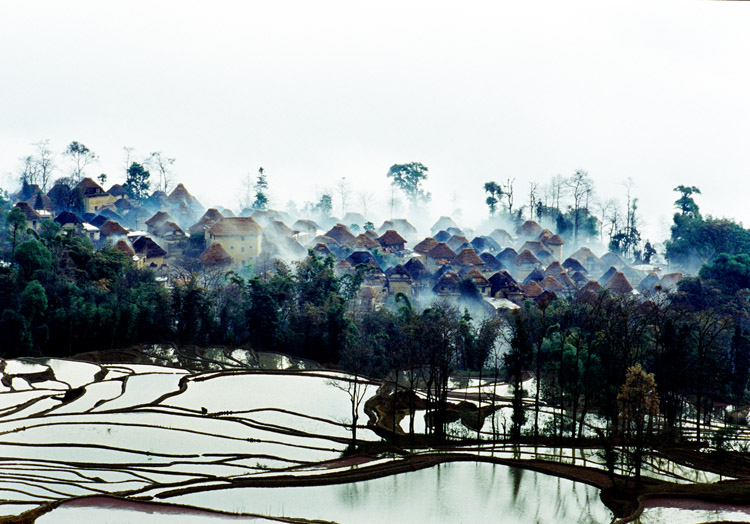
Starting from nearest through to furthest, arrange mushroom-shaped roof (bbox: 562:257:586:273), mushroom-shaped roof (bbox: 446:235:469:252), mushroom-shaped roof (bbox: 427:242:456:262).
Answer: mushroom-shaped roof (bbox: 427:242:456:262) → mushroom-shaped roof (bbox: 562:257:586:273) → mushroom-shaped roof (bbox: 446:235:469:252)

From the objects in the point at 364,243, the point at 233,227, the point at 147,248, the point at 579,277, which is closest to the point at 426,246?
the point at 364,243

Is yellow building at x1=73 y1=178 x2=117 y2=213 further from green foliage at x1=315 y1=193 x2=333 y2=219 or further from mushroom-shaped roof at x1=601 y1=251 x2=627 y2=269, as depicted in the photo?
mushroom-shaped roof at x1=601 y1=251 x2=627 y2=269

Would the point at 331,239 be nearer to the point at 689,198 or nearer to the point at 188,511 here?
the point at 689,198

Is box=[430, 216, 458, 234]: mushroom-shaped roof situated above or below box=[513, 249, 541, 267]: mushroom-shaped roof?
above

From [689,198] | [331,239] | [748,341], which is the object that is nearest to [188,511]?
[748,341]

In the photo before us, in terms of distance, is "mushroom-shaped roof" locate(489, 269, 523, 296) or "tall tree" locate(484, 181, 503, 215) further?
"tall tree" locate(484, 181, 503, 215)

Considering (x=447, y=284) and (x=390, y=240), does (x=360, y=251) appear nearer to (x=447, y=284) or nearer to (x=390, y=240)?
(x=390, y=240)

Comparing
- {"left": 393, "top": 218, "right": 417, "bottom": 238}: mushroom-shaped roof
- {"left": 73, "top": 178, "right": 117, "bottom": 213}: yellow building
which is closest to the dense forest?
{"left": 73, "top": 178, "right": 117, "bottom": 213}: yellow building
